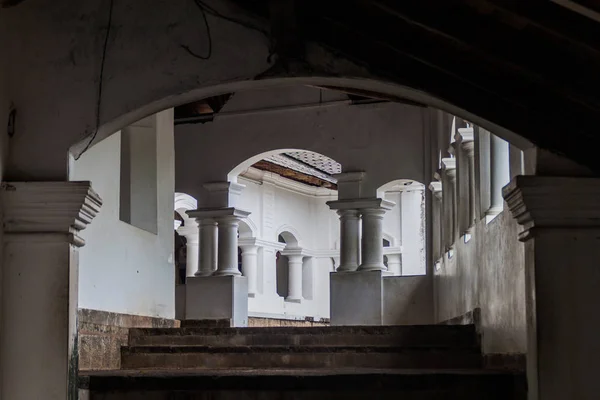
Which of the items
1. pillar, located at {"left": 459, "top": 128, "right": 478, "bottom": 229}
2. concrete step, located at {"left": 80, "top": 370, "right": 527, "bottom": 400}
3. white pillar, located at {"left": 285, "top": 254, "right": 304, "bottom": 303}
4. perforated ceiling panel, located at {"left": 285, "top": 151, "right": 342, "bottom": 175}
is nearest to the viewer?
concrete step, located at {"left": 80, "top": 370, "right": 527, "bottom": 400}

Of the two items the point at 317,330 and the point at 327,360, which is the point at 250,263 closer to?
the point at 317,330

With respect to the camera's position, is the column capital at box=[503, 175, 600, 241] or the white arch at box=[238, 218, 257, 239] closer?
the column capital at box=[503, 175, 600, 241]

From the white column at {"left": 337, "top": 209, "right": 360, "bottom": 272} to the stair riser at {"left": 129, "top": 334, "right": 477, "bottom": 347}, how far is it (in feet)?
13.7

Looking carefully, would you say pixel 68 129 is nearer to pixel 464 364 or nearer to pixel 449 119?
pixel 464 364

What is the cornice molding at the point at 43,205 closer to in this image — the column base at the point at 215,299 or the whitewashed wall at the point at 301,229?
the column base at the point at 215,299

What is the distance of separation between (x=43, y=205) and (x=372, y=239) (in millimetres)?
7729

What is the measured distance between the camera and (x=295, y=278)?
20.2 meters

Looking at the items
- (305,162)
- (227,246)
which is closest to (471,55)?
(227,246)

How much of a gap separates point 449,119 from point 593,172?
5.95 metres

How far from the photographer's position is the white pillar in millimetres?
19953

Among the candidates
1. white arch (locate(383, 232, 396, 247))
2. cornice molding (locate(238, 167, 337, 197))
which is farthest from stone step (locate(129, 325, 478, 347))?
white arch (locate(383, 232, 396, 247))

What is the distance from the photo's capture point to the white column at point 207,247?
12.4 meters

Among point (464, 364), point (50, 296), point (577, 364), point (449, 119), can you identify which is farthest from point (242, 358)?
point (449, 119)

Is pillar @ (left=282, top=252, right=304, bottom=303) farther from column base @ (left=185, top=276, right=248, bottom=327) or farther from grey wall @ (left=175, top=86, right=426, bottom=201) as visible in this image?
grey wall @ (left=175, top=86, right=426, bottom=201)
